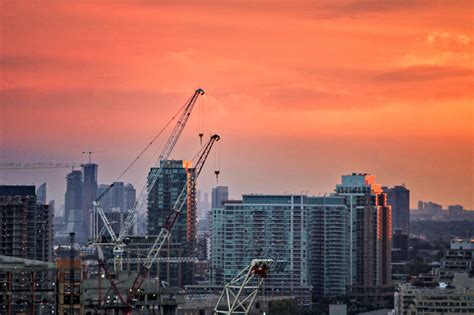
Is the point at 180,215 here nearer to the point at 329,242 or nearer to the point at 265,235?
the point at 265,235

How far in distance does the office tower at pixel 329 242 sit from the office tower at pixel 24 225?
762 inches

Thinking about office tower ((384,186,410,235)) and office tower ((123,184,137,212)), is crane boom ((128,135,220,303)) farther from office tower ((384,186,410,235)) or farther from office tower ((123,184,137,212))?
office tower ((384,186,410,235))

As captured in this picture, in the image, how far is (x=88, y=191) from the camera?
123 meters

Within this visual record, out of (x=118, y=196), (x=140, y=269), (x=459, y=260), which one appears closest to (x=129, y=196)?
(x=118, y=196)

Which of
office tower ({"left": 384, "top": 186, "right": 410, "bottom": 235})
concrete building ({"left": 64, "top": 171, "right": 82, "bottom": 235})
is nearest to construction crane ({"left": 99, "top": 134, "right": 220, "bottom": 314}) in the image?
concrete building ({"left": 64, "top": 171, "right": 82, "bottom": 235})

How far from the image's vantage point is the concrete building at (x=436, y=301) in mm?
65625

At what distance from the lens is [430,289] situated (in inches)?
2714

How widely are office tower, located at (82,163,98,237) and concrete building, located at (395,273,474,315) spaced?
113 feet

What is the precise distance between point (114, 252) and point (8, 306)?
83.8 ft

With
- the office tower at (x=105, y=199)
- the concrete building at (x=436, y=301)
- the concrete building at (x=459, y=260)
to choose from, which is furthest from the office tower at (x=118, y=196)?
the concrete building at (x=436, y=301)

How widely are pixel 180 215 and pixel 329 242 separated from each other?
9251 mm

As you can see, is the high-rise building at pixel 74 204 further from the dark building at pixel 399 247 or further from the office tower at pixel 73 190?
the dark building at pixel 399 247

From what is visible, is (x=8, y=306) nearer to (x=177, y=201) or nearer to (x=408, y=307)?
(x=408, y=307)

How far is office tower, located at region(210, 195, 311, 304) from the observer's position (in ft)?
302
